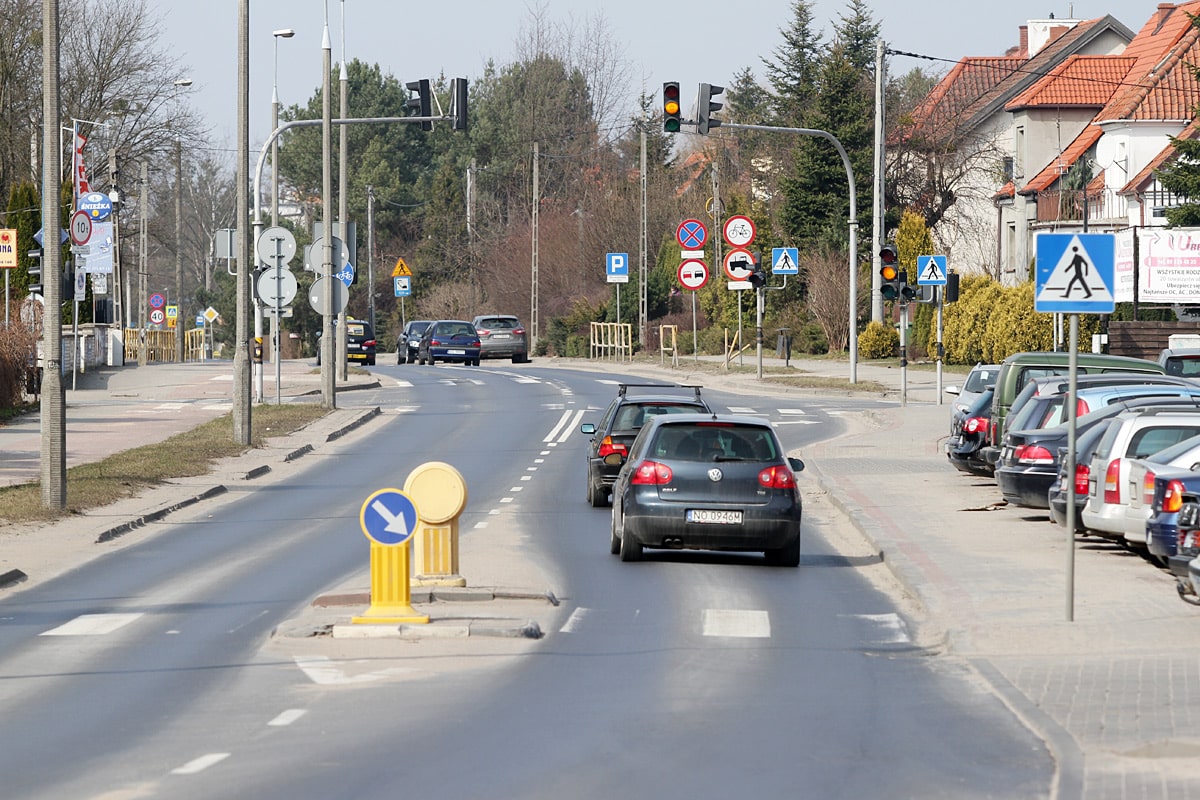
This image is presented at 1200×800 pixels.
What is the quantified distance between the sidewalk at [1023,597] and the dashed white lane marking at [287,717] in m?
3.86

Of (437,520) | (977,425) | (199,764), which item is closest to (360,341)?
(977,425)

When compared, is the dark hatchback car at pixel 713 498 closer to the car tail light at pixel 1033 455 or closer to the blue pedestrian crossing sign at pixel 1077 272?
the car tail light at pixel 1033 455

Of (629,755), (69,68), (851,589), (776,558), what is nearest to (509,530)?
(776,558)

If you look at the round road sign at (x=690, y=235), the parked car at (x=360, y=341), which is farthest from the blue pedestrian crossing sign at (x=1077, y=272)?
the parked car at (x=360, y=341)

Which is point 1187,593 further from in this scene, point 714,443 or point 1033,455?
point 1033,455

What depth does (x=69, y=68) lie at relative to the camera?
7444cm

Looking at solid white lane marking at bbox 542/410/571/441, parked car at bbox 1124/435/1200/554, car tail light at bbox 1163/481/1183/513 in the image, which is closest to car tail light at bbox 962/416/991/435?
parked car at bbox 1124/435/1200/554

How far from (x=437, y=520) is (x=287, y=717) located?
4460mm

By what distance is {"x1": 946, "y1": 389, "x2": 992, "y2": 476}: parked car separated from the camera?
25.8 meters

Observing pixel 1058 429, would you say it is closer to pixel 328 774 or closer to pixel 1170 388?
pixel 1170 388

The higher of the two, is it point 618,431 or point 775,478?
point 618,431

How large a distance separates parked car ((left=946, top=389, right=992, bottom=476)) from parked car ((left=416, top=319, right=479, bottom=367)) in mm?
41808

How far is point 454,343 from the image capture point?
221 feet

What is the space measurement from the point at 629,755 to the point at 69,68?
230ft
